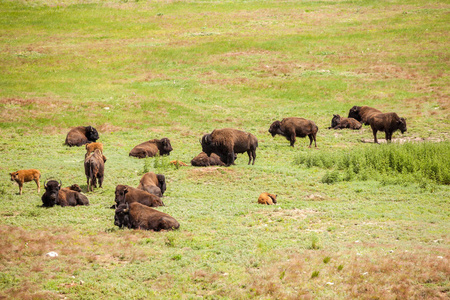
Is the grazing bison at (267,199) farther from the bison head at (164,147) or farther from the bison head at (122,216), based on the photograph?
the bison head at (164,147)

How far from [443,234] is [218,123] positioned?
20834 mm

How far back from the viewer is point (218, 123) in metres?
32.3

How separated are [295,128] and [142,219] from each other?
47.7 feet

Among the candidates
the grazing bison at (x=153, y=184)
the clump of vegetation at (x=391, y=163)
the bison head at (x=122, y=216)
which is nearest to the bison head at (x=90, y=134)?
the grazing bison at (x=153, y=184)

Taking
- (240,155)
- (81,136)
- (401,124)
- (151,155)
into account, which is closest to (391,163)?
(401,124)

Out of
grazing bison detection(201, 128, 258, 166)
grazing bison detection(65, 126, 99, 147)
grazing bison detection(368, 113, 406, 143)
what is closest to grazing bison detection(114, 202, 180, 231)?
grazing bison detection(201, 128, 258, 166)

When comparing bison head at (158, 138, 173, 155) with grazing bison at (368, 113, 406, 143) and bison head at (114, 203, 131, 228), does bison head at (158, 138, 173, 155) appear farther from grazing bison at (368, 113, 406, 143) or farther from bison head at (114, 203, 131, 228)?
grazing bison at (368, 113, 406, 143)

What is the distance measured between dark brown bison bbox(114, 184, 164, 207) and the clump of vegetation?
7314 millimetres

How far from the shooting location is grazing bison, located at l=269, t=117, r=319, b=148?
2638 cm

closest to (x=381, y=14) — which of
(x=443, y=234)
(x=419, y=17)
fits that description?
(x=419, y=17)

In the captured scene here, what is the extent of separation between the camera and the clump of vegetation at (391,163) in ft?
62.3

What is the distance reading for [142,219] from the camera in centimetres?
1370

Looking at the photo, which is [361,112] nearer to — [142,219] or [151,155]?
[151,155]

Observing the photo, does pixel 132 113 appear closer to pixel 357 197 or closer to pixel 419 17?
pixel 357 197
